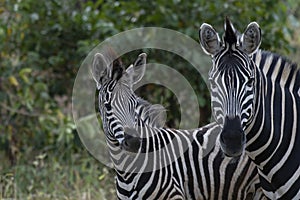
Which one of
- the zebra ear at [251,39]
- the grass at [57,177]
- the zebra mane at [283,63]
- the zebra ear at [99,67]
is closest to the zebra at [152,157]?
the zebra ear at [99,67]

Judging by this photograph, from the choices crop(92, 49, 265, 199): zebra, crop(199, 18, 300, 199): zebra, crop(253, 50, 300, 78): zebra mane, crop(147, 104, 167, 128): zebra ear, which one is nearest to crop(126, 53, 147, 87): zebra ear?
crop(92, 49, 265, 199): zebra

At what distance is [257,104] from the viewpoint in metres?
5.26

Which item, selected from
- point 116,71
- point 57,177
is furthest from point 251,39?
point 57,177

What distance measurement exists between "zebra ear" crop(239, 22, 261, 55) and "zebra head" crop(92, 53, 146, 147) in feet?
4.05

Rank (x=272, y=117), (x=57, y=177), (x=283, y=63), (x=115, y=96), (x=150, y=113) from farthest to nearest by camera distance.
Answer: (x=57, y=177)
(x=150, y=113)
(x=115, y=96)
(x=283, y=63)
(x=272, y=117)

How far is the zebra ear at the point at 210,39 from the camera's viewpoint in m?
5.28

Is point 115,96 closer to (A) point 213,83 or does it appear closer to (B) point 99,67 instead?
(B) point 99,67

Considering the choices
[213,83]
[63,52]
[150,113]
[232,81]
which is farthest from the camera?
[63,52]

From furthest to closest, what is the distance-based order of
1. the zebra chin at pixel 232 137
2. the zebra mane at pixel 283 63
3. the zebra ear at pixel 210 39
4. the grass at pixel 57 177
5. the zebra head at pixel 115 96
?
the grass at pixel 57 177 → the zebra head at pixel 115 96 → the zebra mane at pixel 283 63 → the zebra ear at pixel 210 39 → the zebra chin at pixel 232 137

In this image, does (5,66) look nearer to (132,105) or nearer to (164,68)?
(164,68)

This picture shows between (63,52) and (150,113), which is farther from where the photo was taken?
(63,52)

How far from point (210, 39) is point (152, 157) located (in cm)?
135

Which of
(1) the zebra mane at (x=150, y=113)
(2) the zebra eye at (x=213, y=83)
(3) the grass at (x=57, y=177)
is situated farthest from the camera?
(3) the grass at (x=57, y=177)

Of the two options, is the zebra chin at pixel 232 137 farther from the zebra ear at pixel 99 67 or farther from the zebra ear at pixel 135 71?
the zebra ear at pixel 99 67
